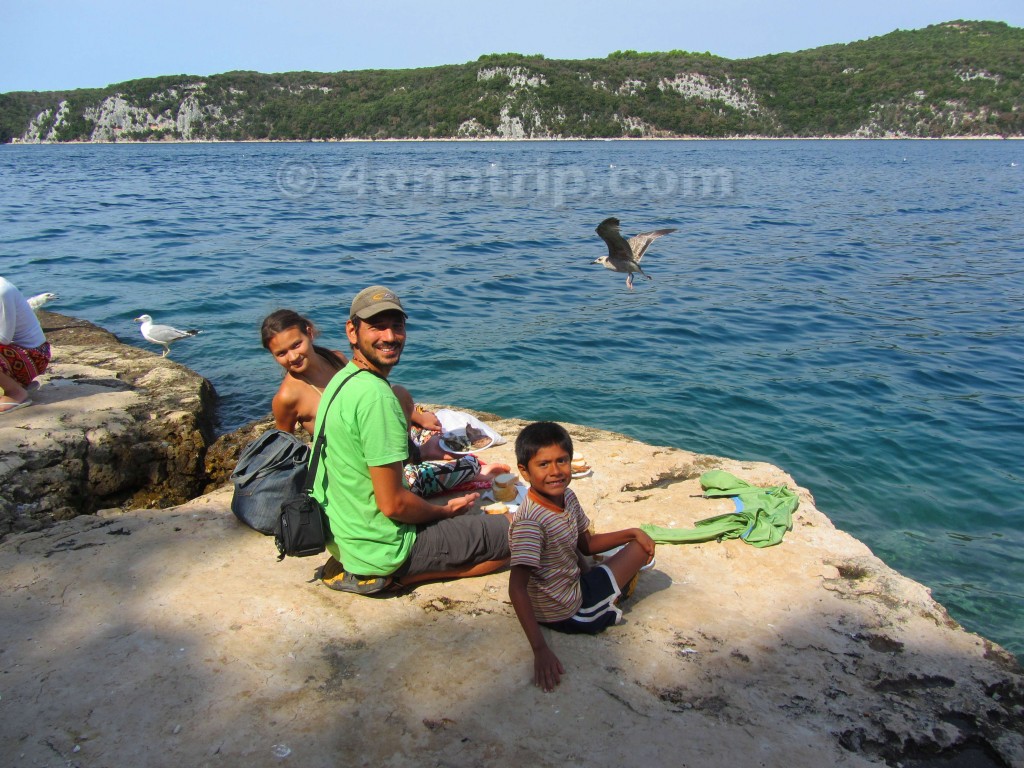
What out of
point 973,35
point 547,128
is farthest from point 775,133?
point 973,35

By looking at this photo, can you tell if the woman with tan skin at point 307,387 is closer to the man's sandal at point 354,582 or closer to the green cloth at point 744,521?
the man's sandal at point 354,582

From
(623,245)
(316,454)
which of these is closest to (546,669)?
(316,454)

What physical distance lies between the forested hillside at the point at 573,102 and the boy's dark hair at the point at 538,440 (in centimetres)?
10119

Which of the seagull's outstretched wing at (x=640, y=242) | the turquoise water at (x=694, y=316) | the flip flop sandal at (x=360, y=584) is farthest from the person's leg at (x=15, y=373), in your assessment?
the seagull's outstretched wing at (x=640, y=242)

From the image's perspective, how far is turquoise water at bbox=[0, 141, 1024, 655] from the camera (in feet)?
Answer: 20.8

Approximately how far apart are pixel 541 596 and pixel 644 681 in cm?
54

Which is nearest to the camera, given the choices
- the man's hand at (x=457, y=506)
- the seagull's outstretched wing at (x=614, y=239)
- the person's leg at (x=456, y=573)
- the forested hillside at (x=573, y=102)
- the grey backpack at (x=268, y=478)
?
the person's leg at (x=456, y=573)

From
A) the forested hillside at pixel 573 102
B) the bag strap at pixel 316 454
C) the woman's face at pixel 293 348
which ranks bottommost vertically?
the bag strap at pixel 316 454

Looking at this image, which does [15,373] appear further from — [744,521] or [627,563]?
[744,521]

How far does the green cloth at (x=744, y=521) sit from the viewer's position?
3945 mm

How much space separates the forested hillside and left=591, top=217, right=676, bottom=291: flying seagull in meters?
95.0

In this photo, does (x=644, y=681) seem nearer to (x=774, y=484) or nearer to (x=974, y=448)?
(x=774, y=484)

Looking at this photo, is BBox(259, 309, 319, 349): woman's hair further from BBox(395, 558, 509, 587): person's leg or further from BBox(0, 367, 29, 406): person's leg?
BBox(0, 367, 29, 406): person's leg

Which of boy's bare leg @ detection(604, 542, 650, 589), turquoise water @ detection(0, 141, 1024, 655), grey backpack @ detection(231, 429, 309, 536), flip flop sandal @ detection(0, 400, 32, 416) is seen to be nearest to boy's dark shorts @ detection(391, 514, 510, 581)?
boy's bare leg @ detection(604, 542, 650, 589)
